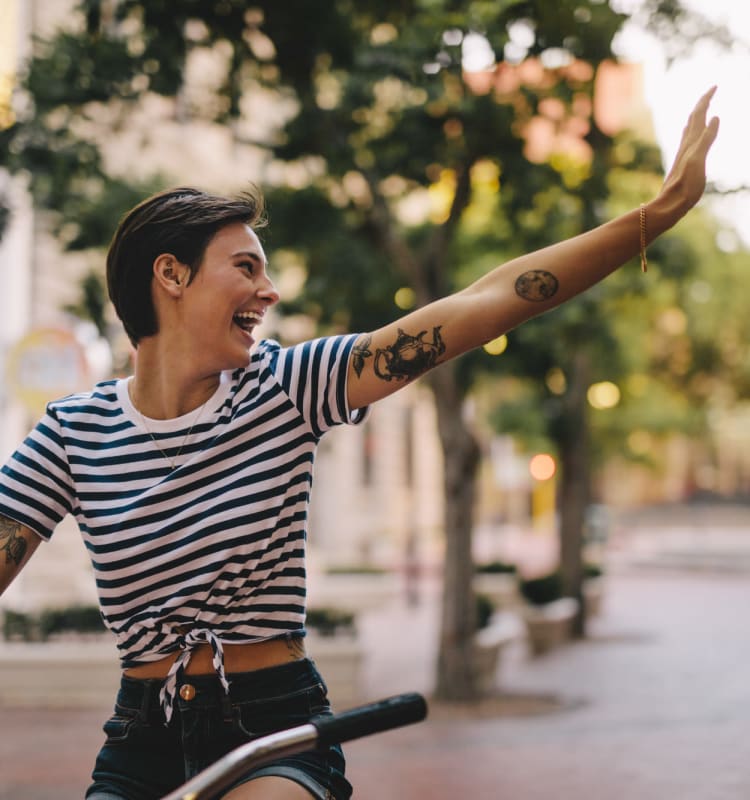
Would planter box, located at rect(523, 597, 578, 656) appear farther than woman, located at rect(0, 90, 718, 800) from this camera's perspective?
Yes

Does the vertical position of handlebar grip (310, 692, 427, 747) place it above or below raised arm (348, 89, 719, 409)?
below

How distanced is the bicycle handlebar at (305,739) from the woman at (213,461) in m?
0.36

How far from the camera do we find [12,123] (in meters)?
8.39

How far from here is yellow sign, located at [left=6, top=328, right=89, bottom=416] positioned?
39.6 feet

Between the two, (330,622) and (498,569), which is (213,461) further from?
(498,569)

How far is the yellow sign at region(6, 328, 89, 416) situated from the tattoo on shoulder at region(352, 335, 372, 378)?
10154 millimetres

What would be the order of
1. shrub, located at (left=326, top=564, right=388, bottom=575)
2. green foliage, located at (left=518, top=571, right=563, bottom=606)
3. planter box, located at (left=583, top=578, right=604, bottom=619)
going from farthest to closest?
shrub, located at (left=326, top=564, right=388, bottom=575) → planter box, located at (left=583, top=578, right=604, bottom=619) → green foliage, located at (left=518, top=571, right=563, bottom=606)

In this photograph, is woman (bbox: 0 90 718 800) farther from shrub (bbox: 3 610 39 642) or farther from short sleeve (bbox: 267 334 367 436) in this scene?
shrub (bbox: 3 610 39 642)

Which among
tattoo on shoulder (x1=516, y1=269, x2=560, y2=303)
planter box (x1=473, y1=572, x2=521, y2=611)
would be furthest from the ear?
planter box (x1=473, y1=572, x2=521, y2=611)

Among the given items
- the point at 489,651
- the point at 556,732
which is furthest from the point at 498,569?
the point at 556,732

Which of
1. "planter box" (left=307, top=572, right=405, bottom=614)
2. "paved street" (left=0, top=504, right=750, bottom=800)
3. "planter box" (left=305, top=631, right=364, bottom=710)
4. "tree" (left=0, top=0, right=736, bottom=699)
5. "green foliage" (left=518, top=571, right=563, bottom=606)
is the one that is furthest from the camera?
"planter box" (left=307, top=572, right=405, bottom=614)

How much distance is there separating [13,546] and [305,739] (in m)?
0.83

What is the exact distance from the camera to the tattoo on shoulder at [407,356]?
87.7 inches

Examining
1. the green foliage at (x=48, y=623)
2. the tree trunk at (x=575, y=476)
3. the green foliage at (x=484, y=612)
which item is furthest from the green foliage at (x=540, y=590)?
the green foliage at (x=48, y=623)
